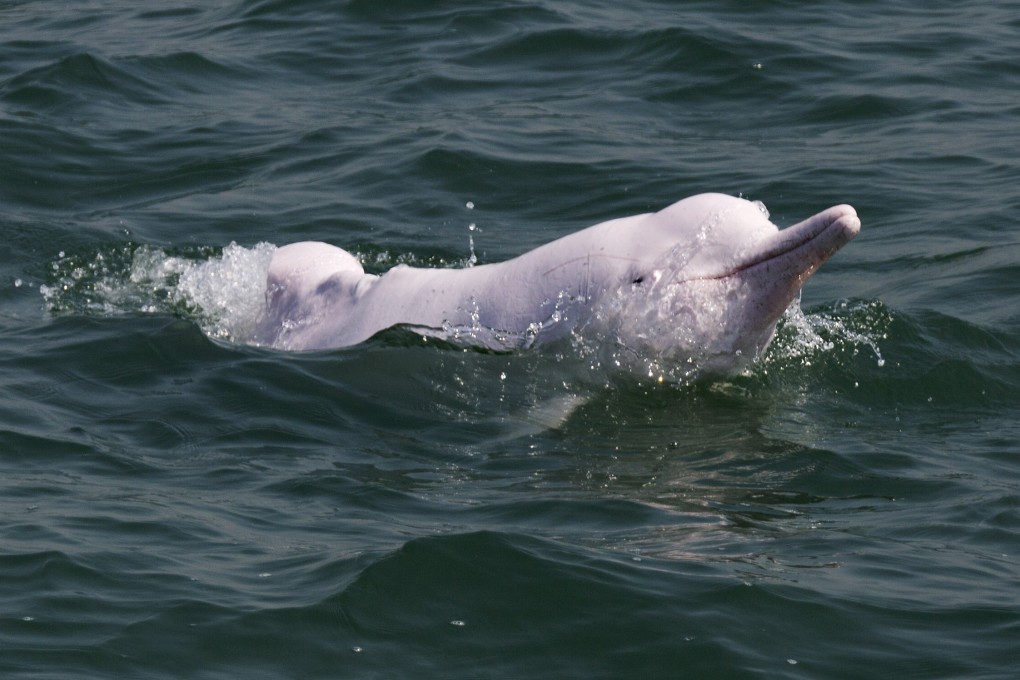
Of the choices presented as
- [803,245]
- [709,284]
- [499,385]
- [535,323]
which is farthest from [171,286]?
[803,245]

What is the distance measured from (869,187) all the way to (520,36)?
5225 mm

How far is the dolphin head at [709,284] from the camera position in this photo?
763cm

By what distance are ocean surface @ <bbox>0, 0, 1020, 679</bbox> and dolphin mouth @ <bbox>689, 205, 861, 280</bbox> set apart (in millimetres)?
903

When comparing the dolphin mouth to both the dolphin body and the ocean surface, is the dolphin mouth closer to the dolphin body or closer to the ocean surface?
the dolphin body

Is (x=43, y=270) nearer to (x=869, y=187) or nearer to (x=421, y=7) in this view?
(x=869, y=187)

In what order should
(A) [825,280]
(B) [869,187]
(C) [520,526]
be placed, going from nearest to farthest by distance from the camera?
(C) [520,526] < (A) [825,280] < (B) [869,187]

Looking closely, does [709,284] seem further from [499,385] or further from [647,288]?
[499,385]

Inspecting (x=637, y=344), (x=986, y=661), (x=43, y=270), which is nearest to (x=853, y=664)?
(x=986, y=661)

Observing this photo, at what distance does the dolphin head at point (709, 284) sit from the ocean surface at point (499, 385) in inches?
11.1

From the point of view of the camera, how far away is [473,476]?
24.2ft

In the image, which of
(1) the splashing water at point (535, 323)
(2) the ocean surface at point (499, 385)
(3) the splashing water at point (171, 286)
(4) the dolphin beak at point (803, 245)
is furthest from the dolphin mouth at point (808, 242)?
(3) the splashing water at point (171, 286)

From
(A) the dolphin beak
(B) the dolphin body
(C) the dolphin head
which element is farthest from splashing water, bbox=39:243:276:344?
(A) the dolphin beak

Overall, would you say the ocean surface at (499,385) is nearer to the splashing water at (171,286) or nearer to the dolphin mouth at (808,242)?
the splashing water at (171,286)

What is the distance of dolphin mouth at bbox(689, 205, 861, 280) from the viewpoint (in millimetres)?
7305
